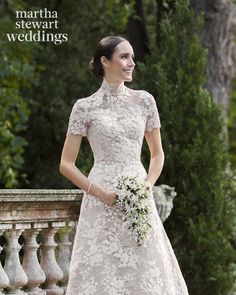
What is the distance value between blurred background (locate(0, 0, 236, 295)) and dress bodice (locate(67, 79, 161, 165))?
2.10 metres

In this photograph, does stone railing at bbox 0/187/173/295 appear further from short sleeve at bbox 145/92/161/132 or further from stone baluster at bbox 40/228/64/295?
short sleeve at bbox 145/92/161/132

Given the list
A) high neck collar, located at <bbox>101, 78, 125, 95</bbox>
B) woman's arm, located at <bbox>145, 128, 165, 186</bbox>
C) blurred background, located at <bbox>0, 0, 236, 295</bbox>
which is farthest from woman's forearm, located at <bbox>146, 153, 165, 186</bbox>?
blurred background, located at <bbox>0, 0, 236, 295</bbox>

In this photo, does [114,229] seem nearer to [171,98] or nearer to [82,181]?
[82,181]

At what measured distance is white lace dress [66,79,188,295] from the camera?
196 inches

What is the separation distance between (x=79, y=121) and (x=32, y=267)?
0.92 meters

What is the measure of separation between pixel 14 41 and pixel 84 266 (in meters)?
6.94

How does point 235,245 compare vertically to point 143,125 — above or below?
below

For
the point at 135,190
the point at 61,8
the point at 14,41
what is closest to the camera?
the point at 135,190

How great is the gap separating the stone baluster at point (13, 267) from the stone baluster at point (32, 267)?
15cm

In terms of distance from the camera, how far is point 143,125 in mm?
5168

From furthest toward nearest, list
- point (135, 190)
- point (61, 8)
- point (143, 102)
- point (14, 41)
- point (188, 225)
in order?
point (61, 8) < point (14, 41) < point (188, 225) < point (143, 102) < point (135, 190)

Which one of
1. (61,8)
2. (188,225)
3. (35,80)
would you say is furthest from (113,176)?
(61,8)

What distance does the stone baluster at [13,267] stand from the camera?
16.7ft

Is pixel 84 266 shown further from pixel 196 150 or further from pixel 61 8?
pixel 61 8
